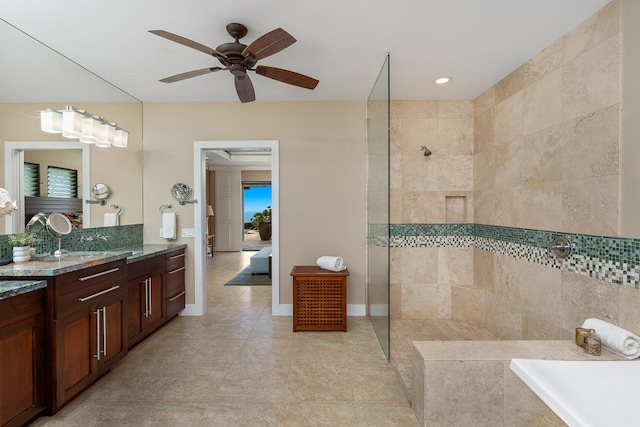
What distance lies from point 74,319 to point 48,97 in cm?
197

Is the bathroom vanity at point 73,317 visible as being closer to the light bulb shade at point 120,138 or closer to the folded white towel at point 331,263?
the light bulb shade at point 120,138

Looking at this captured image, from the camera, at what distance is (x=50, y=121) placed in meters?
2.47

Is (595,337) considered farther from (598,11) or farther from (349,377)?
(598,11)

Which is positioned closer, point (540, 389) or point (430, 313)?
point (540, 389)

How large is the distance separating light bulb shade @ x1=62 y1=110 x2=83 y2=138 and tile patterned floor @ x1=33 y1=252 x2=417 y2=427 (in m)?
2.05

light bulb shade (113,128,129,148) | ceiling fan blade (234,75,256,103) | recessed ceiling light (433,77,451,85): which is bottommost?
light bulb shade (113,128,129,148)

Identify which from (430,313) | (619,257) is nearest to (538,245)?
(619,257)

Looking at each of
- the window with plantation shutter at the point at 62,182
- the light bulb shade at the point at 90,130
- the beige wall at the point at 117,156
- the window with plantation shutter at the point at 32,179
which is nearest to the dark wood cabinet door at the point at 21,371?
the window with plantation shutter at the point at 32,179

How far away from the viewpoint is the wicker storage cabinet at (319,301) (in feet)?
10.3

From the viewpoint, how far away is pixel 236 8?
190 cm

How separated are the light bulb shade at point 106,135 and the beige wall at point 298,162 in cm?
55

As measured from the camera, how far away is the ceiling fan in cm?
177

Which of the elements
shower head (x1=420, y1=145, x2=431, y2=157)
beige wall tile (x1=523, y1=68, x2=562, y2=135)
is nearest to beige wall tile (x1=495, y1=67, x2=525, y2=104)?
beige wall tile (x1=523, y1=68, x2=562, y2=135)

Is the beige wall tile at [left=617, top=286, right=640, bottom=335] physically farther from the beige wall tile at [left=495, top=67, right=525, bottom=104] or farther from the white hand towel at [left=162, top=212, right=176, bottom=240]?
the white hand towel at [left=162, top=212, right=176, bottom=240]
